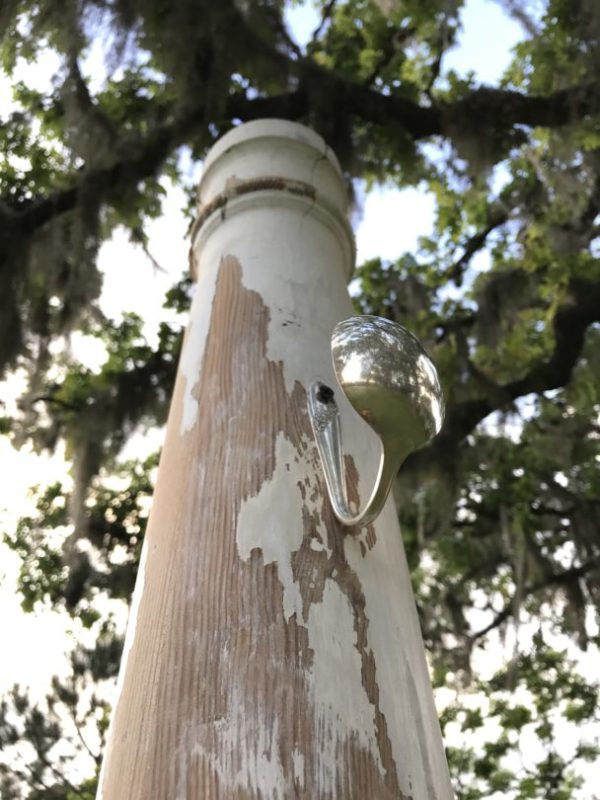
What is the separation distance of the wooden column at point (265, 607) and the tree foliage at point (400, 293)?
2142 millimetres

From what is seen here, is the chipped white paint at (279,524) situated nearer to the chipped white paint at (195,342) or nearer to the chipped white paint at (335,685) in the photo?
the chipped white paint at (335,685)

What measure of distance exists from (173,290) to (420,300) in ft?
5.75

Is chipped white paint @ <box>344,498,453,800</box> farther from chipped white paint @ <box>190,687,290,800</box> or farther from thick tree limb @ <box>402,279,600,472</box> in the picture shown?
thick tree limb @ <box>402,279,600,472</box>

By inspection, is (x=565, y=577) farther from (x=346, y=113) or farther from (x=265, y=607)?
(x=265, y=607)

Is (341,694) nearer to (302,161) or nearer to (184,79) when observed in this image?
(302,161)

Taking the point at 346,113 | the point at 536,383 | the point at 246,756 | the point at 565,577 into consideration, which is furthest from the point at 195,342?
the point at 565,577

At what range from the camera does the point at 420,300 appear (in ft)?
17.1

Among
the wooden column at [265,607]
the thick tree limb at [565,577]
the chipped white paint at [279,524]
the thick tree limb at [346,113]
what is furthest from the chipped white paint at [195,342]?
the thick tree limb at [565,577]

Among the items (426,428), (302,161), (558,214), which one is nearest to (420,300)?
(558,214)

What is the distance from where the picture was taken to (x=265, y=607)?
2.66 ft

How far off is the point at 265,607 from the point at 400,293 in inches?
185

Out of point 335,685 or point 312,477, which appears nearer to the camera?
point 335,685

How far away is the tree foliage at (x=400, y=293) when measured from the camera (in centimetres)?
318

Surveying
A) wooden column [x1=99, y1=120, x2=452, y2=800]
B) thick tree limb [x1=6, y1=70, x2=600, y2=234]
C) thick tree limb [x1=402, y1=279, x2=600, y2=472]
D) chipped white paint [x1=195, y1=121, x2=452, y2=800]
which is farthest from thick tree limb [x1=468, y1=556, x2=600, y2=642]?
wooden column [x1=99, y1=120, x2=452, y2=800]
